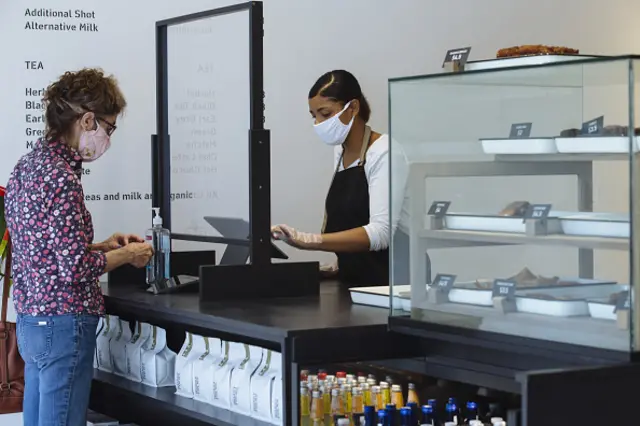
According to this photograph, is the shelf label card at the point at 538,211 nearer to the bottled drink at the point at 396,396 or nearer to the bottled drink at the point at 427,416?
the bottled drink at the point at 427,416

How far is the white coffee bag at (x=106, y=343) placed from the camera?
397cm

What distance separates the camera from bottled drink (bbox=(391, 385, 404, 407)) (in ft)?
9.44

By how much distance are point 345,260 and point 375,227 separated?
0.89 feet

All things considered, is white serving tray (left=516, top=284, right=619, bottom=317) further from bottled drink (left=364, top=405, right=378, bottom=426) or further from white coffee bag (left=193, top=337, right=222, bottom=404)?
white coffee bag (left=193, top=337, right=222, bottom=404)

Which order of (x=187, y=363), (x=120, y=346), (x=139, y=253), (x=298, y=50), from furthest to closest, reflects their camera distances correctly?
1. (x=298, y=50)
2. (x=120, y=346)
3. (x=139, y=253)
4. (x=187, y=363)

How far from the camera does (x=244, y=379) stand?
311 centimetres

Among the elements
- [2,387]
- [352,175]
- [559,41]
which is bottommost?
[2,387]

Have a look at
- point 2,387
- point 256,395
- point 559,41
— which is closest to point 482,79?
point 256,395

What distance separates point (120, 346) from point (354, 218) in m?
1.08

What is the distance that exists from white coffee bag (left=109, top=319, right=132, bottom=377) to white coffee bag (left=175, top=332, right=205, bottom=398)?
416 millimetres

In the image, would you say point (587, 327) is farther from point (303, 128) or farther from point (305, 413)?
point (303, 128)

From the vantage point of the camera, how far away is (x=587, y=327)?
228cm

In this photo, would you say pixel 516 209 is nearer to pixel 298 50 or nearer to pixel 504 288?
pixel 504 288

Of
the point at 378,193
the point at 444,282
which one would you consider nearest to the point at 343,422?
the point at 444,282
